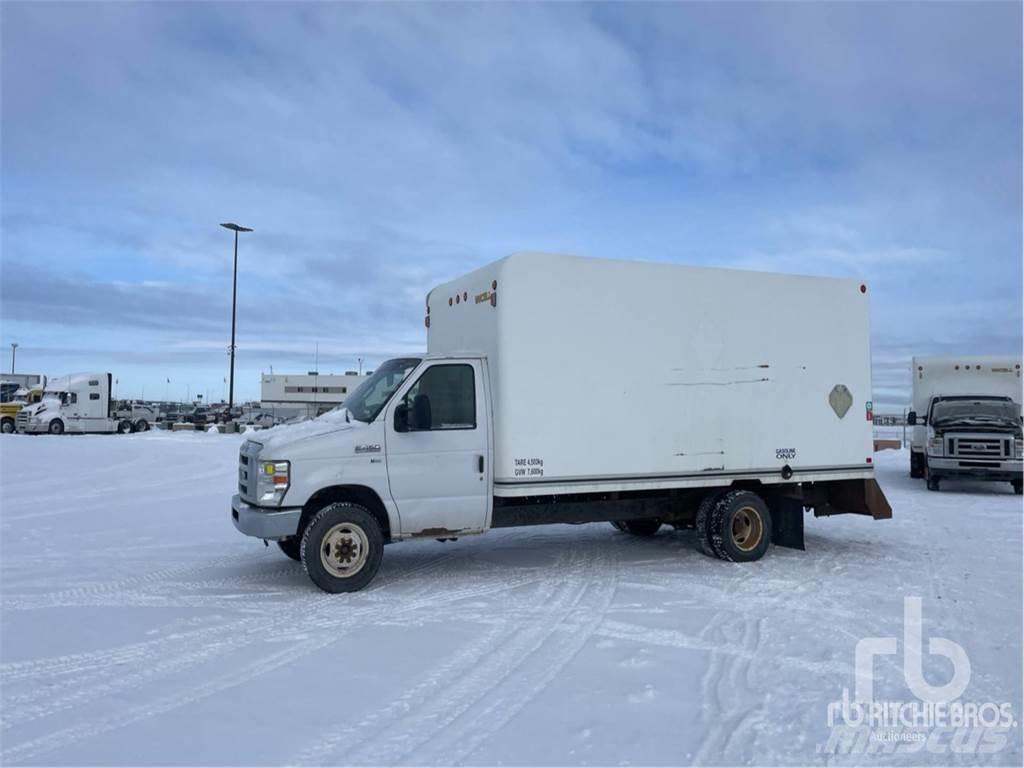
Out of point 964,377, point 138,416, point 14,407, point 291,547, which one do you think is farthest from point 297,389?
point 291,547

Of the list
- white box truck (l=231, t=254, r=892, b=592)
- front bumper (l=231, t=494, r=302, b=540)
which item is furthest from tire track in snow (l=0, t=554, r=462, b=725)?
white box truck (l=231, t=254, r=892, b=592)

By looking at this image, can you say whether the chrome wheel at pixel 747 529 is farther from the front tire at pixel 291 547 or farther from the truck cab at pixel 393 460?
the front tire at pixel 291 547

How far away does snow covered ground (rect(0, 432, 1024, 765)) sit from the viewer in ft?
A: 14.7

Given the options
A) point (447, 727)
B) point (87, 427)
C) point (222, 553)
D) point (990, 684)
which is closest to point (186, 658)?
point (447, 727)

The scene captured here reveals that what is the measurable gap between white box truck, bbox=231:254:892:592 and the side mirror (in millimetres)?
12

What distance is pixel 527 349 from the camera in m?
8.34

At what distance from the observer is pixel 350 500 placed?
8.02 metres

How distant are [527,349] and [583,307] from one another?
82cm

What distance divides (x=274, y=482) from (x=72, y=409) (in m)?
40.3

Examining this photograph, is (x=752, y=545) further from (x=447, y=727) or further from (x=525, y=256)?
(x=447, y=727)

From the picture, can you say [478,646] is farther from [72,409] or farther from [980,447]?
[72,409]

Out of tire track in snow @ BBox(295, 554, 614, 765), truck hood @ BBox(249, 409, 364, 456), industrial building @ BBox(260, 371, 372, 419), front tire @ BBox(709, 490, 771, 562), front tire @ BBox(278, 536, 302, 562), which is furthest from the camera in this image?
industrial building @ BBox(260, 371, 372, 419)

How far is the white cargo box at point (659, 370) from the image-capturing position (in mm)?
8336

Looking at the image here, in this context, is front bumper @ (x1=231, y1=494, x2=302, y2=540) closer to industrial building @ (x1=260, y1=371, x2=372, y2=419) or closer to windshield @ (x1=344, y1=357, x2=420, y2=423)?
windshield @ (x1=344, y1=357, x2=420, y2=423)
